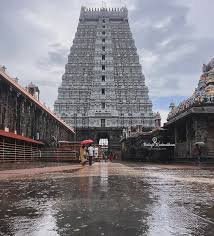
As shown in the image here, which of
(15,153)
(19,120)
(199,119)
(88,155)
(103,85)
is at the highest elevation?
(103,85)

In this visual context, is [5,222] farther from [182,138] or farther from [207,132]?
[182,138]

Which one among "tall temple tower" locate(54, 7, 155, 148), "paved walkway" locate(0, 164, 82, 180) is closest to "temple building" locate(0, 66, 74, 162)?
"paved walkway" locate(0, 164, 82, 180)

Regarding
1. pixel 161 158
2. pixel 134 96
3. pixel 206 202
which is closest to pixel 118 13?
pixel 134 96

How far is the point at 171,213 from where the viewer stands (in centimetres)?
359

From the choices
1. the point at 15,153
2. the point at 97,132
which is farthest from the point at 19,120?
the point at 97,132

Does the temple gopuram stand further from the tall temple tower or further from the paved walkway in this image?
the tall temple tower

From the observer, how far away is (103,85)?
72.1 metres

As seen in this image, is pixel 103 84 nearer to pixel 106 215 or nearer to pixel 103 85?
pixel 103 85

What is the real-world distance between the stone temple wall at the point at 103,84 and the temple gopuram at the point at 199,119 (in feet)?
139

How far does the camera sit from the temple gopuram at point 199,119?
74.1 ft

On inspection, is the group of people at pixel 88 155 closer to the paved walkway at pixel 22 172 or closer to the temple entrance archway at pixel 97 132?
the paved walkway at pixel 22 172

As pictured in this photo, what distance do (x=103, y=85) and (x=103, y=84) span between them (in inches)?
10.2

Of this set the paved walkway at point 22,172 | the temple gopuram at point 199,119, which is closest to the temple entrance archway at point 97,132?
the temple gopuram at point 199,119

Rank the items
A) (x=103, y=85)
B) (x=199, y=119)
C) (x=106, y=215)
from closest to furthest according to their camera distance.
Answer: (x=106, y=215)
(x=199, y=119)
(x=103, y=85)
